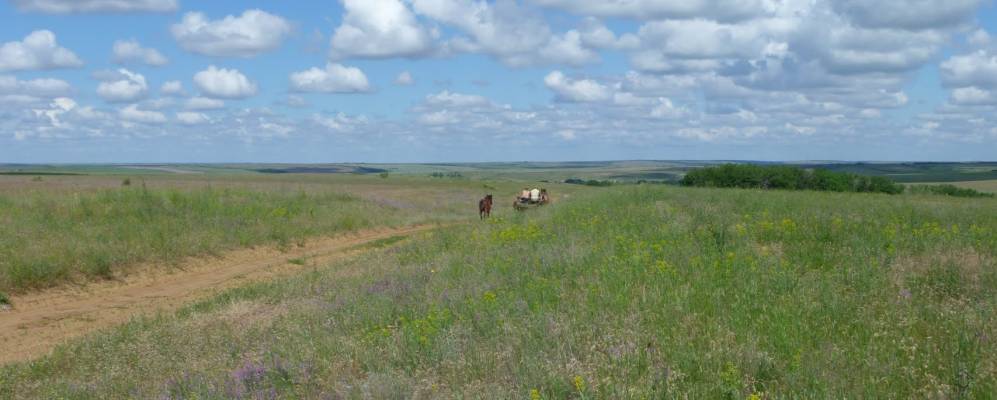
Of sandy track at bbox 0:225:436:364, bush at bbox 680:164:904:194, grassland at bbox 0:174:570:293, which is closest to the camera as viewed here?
sandy track at bbox 0:225:436:364

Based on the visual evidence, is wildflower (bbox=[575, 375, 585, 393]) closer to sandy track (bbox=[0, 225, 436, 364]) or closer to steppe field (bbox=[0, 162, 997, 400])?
steppe field (bbox=[0, 162, 997, 400])

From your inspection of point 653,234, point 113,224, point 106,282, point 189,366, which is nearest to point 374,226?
point 113,224

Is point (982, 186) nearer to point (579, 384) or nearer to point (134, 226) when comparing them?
point (134, 226)

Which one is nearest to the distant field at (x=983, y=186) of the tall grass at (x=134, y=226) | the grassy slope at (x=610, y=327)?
the tall grass at (x=134, y=226)

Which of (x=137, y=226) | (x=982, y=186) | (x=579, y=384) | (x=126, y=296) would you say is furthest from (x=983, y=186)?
(x=579, y=384)

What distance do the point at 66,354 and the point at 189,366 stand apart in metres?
2.69

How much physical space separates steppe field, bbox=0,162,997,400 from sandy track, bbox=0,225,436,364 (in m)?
0.07

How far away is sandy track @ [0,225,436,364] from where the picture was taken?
11086 mm

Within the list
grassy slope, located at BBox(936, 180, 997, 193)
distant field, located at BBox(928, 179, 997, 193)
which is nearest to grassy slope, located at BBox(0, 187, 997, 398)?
grassy slope, located at BBox(936, 180, 997, 193)

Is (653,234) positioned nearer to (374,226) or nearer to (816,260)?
(816,260)

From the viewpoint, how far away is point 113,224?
63.9ft

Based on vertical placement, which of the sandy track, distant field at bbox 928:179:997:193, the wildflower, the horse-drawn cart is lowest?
distant field at bbox 928:179:997:193

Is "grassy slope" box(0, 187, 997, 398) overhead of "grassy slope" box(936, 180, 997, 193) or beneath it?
overhead

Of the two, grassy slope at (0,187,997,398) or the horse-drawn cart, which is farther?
the horse-drawn cart
